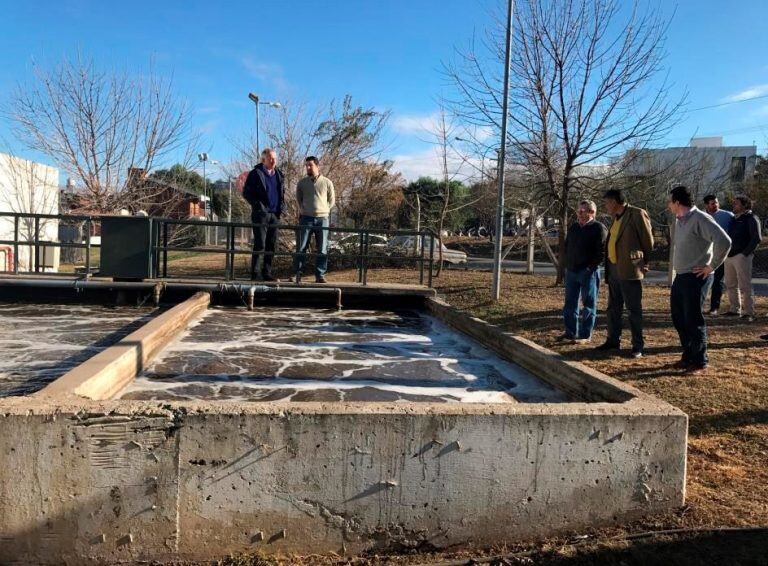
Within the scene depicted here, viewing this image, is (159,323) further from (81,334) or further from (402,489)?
(402,489)

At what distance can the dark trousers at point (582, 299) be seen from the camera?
288 inches

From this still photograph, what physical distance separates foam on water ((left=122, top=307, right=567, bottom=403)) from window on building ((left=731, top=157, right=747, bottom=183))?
3999 centimetres

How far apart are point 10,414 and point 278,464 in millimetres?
1339

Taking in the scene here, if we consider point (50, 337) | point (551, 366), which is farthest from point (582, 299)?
point (50, 337)

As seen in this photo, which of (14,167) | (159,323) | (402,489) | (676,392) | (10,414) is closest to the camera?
(10,414)

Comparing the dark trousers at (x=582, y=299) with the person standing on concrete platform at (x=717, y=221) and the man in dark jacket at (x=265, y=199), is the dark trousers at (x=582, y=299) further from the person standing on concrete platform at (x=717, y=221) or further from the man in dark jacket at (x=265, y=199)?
the man in dark jacket at (x=265, y=199)

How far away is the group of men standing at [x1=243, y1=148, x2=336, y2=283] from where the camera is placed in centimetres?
1002

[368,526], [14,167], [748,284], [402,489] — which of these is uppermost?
[14,167]

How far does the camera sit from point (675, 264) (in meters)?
5.79

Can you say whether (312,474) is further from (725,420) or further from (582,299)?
(582,299)

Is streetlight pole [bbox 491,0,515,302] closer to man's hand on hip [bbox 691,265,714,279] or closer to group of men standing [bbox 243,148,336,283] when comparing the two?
group of men standing [bbox 243,148,336,283]

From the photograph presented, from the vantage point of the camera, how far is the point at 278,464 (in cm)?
316

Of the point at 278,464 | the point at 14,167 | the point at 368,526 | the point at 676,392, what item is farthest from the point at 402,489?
the point at 14,167

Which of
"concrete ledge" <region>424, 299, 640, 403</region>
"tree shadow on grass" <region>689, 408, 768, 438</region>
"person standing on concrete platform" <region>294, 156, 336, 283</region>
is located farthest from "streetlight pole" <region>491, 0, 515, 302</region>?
"tree shadow on grass" <region>689, 408, 768, 438</region>
